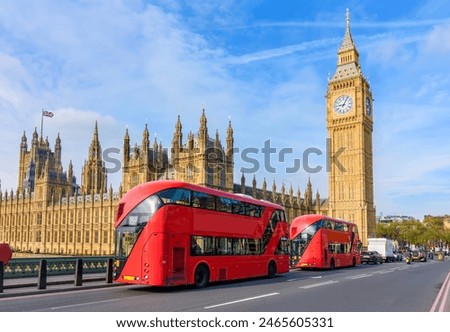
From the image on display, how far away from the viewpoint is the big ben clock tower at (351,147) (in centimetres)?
10206

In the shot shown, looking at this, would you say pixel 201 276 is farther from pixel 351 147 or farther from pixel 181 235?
pixel 351 147

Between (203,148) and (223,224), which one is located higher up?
(203,148)

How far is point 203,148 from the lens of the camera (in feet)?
218

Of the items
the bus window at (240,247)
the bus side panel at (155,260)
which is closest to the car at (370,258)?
the bus window at (240,247)

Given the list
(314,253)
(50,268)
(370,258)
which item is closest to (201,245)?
(50,268)

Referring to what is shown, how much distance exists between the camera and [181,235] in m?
18.5

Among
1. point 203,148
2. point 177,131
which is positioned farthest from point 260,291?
point 177,131

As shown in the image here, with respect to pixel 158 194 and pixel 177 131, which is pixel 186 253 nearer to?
pixel 158 194

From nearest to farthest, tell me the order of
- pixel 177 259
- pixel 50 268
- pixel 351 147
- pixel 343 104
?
1. pixel 177 259
2. pixel 50 268
3. pixel 351 147
4. pixel 343 104

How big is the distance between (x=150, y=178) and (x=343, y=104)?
55083mm

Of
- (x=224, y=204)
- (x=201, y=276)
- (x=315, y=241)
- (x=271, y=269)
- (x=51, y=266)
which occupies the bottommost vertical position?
(x=271, y=269)

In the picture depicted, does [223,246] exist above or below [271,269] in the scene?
above

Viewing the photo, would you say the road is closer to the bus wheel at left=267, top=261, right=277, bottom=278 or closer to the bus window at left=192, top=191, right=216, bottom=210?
the bus window at left=192, top=191, right=216, bottom=210
